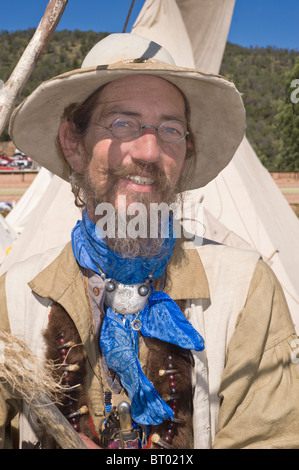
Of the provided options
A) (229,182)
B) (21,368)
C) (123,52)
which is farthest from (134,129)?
(229,182)

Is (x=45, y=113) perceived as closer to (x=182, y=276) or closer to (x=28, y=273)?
(x=28, y=273)

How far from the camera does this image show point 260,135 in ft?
104

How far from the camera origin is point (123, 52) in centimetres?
149

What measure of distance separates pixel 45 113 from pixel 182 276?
0.73m

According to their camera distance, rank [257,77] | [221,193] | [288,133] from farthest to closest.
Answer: [257,77] → [288,133] → [221,193]

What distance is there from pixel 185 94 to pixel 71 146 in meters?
0.44

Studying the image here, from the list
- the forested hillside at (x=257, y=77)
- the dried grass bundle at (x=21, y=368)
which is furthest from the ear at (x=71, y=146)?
the forested hillside at (x=257, y=77)

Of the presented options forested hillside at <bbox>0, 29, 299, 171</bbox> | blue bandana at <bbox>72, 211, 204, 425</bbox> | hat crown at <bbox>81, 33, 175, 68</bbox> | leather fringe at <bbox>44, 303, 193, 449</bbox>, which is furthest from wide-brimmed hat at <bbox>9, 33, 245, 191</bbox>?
forested hillside at <bbox>0, 29, 299, 171</bbox>

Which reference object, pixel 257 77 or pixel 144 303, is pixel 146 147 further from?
pixel 257 77

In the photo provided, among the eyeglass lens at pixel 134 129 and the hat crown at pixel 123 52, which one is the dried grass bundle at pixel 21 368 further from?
the hat crown at pixel 123 52

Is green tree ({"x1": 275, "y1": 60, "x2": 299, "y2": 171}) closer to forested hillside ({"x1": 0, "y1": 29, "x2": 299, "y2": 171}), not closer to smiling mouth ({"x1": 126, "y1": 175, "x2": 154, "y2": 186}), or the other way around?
forested hillside ({"x1": 0, "y1": 29, "x2": 299, "y2": 171})

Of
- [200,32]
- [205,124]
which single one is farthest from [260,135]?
[205,124]

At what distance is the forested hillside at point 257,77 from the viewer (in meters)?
21.2

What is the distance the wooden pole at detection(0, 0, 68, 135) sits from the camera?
1030 millimetres
